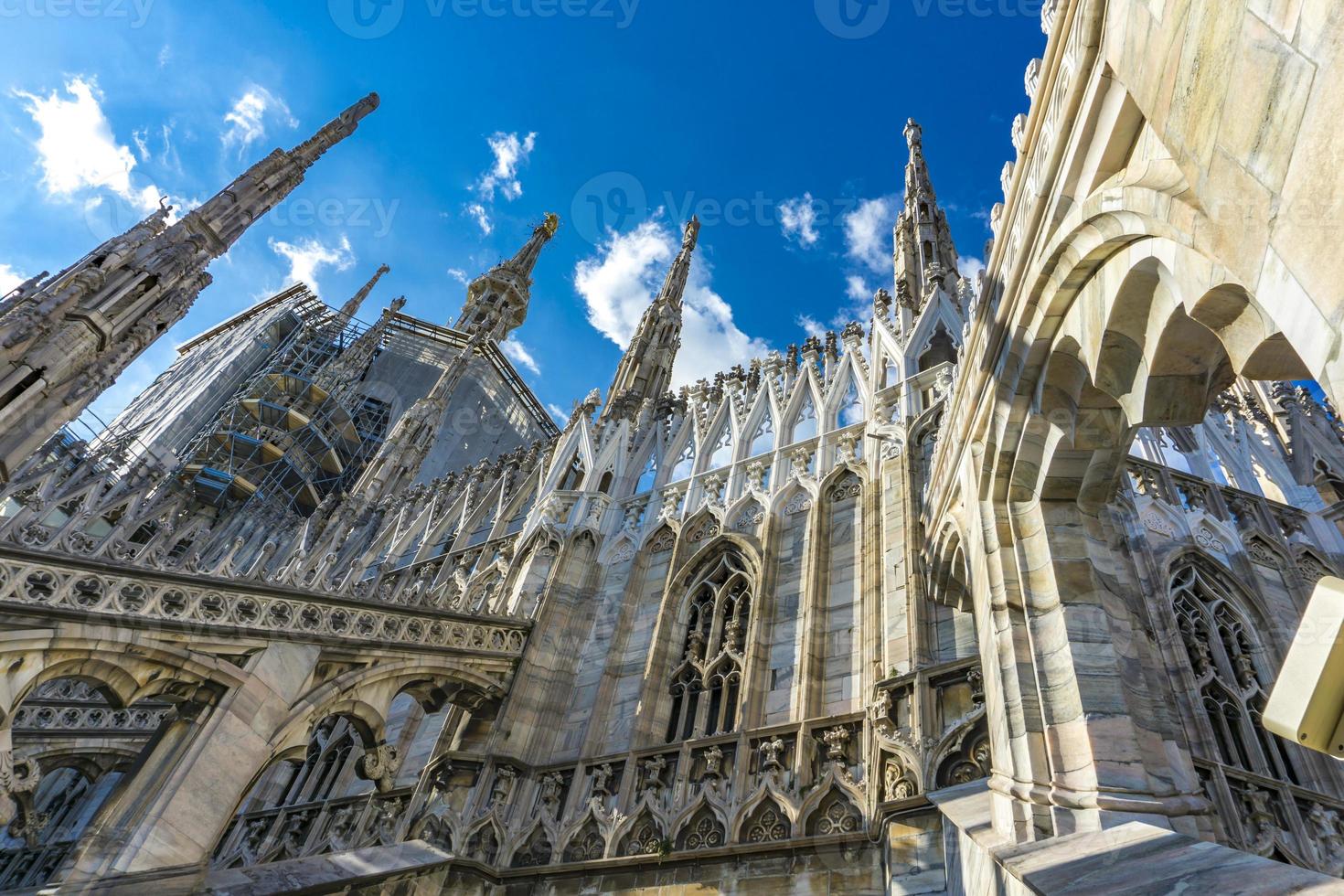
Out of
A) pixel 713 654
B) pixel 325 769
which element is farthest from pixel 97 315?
pixel 713 654

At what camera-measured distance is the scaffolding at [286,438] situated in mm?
26969

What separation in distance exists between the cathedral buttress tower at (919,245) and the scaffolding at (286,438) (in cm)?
2143

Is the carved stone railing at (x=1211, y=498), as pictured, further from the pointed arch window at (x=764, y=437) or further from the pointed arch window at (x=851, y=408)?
the pointed arch window at (x=764, y=437)

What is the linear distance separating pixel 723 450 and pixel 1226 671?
24.9 ft

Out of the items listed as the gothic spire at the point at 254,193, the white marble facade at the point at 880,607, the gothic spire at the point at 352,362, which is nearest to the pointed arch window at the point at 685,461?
the white marble facade at the point at 880,607

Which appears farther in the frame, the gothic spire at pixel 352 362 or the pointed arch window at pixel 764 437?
the gothic spire at pixel 352 362

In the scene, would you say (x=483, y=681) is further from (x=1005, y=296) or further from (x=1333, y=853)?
(x=1333, y=853)

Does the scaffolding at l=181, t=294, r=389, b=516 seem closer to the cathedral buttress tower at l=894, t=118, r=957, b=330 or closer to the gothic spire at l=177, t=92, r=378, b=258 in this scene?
the gothic spire at l=177, t=92, r=378, b=258

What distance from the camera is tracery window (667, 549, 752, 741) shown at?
9.54 m

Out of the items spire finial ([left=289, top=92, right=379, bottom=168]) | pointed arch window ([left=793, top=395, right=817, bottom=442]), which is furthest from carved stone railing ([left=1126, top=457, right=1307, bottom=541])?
spire finial ([left=289, top=92, right=379, bottom=168])

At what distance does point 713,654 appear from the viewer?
33.6 feet

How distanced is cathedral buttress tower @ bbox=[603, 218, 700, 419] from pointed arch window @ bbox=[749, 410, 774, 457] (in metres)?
2.82

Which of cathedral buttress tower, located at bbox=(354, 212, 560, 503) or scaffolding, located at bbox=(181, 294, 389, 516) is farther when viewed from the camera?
scaffolding, located at bbox=(181, 294, 389, 516)

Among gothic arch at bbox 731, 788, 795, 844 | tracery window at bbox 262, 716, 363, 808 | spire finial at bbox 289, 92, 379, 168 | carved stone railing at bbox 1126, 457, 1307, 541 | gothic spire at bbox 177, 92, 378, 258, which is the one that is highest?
spire finial at bbox 289, 92, 379, 168
